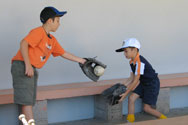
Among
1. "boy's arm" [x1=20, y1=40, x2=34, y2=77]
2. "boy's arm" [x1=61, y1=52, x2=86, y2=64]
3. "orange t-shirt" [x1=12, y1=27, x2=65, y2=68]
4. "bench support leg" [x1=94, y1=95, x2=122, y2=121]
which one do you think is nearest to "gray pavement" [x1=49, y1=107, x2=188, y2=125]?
"bench support leg" [x1=94, y1=95, x2=122, y2=121]

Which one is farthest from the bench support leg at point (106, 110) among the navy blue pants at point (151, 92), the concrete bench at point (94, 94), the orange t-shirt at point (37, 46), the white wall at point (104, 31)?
the orange t-shirt at point (37, 46)

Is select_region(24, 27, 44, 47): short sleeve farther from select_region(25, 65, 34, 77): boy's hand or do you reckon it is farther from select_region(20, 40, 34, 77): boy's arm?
select_region(25, 65, 34, 77): boy's hand

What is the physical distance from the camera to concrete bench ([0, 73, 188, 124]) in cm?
415

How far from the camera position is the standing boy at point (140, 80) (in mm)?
4141

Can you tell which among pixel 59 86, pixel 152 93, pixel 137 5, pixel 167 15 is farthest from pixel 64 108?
pixel 167 15

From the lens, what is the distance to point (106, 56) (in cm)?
498

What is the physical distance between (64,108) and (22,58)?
1.67 m

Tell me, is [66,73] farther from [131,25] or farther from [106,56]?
[131,25]

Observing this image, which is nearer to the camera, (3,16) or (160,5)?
(3,16)

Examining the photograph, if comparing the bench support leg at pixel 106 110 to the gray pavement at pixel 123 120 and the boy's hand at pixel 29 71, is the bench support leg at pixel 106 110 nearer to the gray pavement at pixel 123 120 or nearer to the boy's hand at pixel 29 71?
the gray pavement at pixel 123 120

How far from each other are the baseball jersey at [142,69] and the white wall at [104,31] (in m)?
0.83

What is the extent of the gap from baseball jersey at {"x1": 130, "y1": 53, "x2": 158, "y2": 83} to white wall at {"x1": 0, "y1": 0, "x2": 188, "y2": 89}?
0.83 meters

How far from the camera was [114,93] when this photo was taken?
4176mm

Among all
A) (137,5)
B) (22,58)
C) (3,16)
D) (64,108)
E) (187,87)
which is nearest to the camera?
(22,58)
